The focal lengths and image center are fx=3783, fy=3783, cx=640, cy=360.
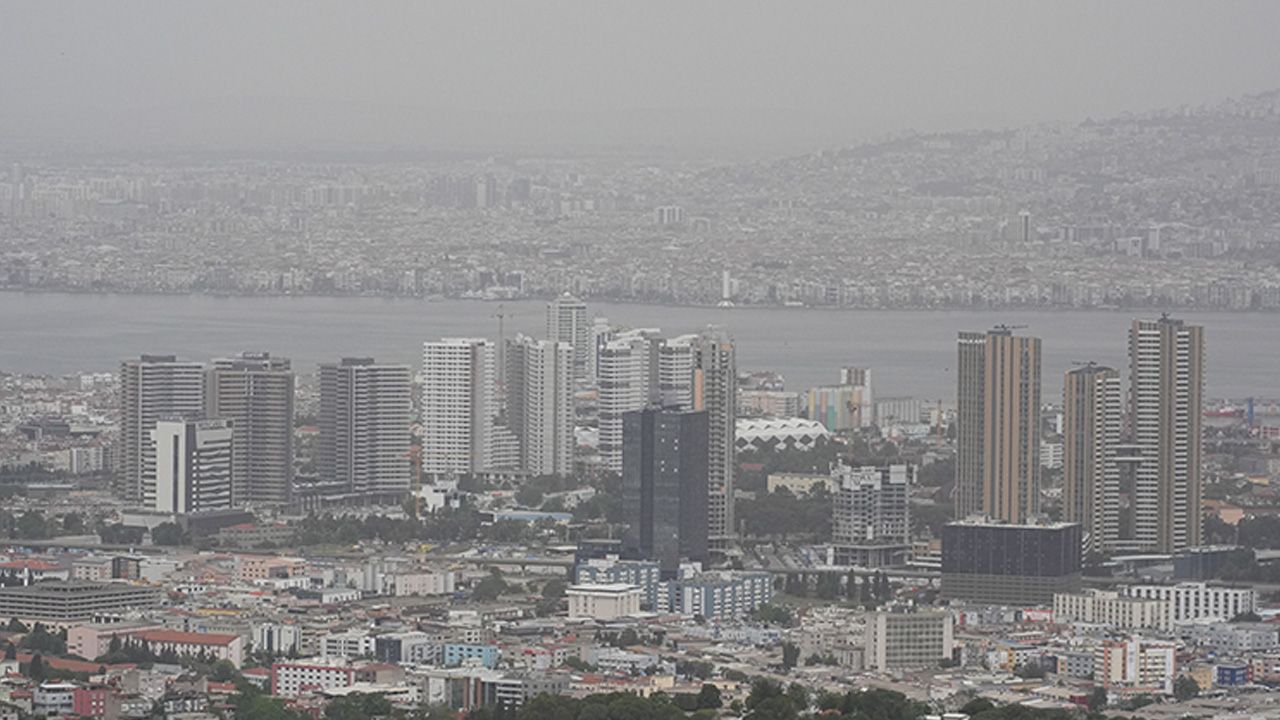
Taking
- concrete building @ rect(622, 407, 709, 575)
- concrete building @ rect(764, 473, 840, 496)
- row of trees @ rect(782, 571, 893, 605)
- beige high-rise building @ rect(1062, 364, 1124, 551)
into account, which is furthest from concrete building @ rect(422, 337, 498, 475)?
row of trees @ rect(782, 571, 893, 605)

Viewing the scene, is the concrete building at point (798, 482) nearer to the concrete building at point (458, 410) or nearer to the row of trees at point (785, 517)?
the row of trees at point (785, 517)

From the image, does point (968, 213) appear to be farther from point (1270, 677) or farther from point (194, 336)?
point (1270, 677)

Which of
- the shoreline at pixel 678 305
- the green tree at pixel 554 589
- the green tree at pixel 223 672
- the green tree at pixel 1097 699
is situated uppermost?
the shoreline at pixel 678 305

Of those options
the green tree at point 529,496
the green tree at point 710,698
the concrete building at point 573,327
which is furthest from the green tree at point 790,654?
the concrete building at point 573,327

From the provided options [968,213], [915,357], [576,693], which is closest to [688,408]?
[576,693]

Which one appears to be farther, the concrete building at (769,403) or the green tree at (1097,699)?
the concrete building at (769,403)

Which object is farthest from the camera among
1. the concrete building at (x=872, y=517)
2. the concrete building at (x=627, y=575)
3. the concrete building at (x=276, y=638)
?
the concrete building at (x=872, y=517)

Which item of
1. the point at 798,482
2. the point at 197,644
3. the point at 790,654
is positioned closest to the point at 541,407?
the point at 798,482

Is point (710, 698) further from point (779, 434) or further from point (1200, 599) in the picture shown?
point (779, 434)
